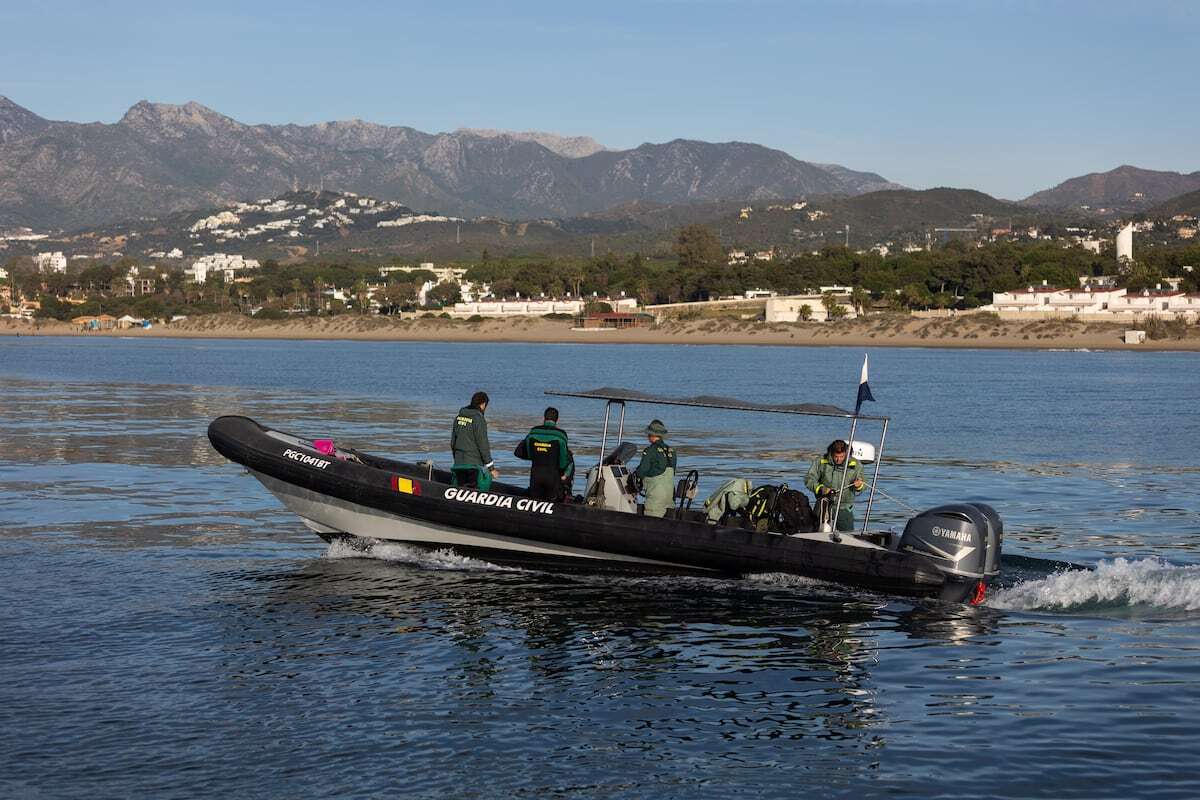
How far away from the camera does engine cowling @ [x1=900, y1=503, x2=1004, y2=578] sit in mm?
15656

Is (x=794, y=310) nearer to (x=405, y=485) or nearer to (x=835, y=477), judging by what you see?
(x=405, y=485)

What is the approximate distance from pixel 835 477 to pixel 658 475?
7.44 feet

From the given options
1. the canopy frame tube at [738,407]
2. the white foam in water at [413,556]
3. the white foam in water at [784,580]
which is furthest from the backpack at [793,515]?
the white foam in water at [413,556]

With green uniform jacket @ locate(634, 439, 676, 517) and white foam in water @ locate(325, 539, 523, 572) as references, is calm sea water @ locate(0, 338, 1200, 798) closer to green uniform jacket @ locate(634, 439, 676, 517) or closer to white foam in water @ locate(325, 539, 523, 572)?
white foam in water @ locate(325, 539, 523, 572)

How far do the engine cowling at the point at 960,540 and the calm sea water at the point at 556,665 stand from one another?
542 millimetres

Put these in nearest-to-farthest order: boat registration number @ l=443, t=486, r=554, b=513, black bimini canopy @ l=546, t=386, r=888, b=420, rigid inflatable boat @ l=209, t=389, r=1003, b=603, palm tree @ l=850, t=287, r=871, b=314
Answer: rigid inflatable boat @ l=209, t=389, r=1003, b=603, black bimini canopy @ l=546, t=386, r=888, b=420, boat registration number @ l=443, t=486, r=554, b=513, palm tree @ l=850, t=287, r=871, b=314

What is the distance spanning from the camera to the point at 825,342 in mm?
135500

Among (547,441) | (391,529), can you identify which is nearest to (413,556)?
(391,529)

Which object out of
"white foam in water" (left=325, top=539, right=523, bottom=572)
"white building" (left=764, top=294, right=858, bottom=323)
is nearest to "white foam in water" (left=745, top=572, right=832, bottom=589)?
"white foam in water" (left=325, top=539, right=523, bottom=572)

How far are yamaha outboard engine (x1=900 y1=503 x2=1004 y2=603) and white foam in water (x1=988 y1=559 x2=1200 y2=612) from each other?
0.53 metres

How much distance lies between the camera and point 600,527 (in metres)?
17.0

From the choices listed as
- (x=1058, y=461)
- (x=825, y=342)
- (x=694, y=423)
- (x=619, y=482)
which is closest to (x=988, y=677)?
(x=619, y=482)

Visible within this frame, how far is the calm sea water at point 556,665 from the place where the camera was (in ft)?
33.6

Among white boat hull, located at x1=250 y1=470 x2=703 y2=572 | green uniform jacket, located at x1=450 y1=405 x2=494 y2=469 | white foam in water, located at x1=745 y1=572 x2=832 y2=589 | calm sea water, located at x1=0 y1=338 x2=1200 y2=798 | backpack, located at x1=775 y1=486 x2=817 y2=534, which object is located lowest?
calm sea water, located at x1=0 y1=338 x2=1200 y2=798
